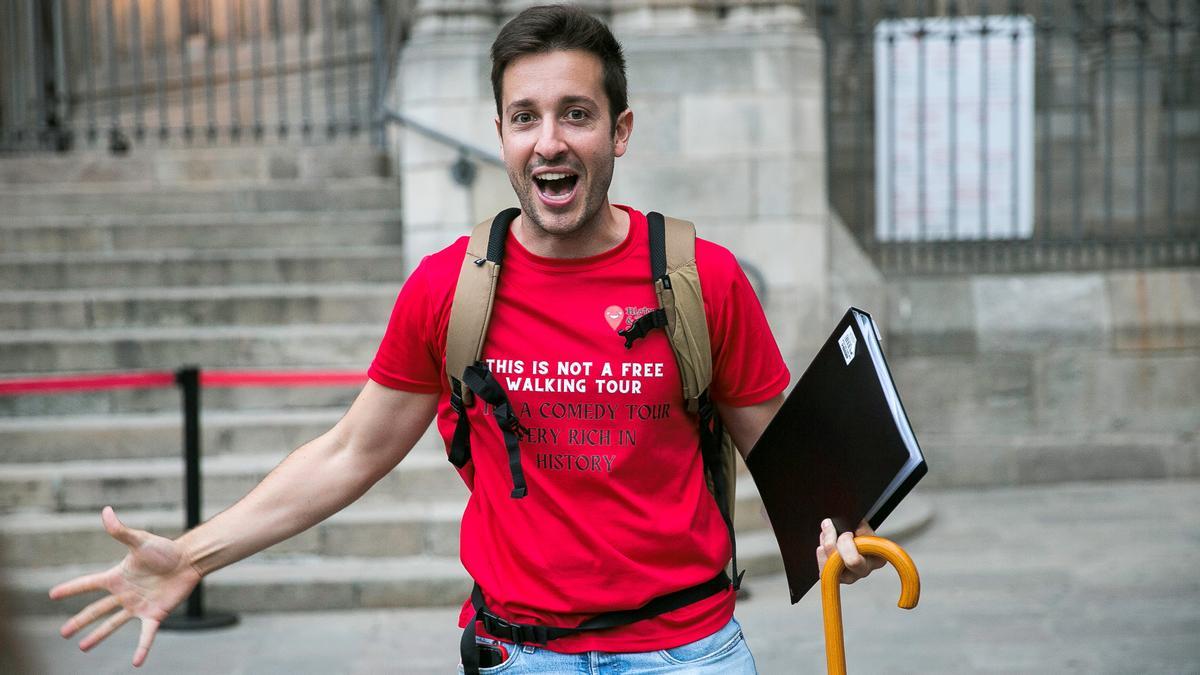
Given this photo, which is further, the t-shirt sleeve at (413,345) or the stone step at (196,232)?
the stone step at (196,232)

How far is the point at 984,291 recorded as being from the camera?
30.9ft

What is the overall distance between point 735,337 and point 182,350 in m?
6.00

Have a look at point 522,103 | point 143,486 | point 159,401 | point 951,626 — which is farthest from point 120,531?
point 159,401

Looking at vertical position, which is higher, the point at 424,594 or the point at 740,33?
the point at 740,33

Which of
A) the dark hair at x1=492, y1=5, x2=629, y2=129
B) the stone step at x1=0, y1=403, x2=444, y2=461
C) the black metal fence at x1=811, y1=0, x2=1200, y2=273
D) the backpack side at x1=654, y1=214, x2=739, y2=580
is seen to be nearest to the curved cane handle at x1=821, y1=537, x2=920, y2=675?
the backpack side at x1=654, y1=214, x2=739, y2=580

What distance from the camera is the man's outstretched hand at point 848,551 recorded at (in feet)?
8.25

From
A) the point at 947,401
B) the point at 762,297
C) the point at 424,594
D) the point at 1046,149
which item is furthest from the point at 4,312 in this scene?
the point at 1046,149

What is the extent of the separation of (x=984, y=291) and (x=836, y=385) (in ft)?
23.4

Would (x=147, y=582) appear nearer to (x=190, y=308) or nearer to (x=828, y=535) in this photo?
(x=828, y=535)

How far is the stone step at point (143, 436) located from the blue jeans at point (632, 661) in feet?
16.4

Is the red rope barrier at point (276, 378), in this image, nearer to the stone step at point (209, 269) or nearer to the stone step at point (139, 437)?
the stone step at point (139, 437)

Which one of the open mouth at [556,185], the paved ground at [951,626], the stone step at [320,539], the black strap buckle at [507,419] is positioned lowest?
the paved ground at [951,626]

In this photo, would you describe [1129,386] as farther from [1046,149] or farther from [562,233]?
[562,233]

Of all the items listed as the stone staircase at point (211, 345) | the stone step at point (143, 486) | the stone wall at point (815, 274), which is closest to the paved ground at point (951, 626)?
the stone staircase at point (211, 345)
